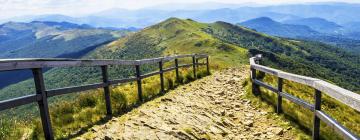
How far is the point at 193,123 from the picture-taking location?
8906 mm

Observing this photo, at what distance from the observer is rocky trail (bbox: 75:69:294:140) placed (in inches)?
304

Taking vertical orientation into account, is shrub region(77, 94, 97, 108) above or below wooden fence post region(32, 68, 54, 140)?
below

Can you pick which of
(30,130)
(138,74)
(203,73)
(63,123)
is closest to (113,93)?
(138,74)

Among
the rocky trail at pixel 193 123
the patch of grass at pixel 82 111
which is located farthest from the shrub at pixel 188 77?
the rocky trail at pixel 193 123

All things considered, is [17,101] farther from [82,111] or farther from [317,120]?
[317,120]

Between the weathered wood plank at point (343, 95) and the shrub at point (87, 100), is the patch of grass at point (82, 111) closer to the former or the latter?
the shrub at point (87, 100)

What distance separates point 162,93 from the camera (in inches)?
574

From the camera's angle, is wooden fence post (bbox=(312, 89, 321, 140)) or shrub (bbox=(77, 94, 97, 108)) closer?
wooden fence post (bbox=(312, 89, 321, 140))

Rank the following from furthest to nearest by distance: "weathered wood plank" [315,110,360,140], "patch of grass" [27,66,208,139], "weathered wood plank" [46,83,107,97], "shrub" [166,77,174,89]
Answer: "shrub" [166,77,174,89] < "patch of grass" [27,66,208,139] < "weathered wood plank" [46,83,107,97] < "weathered wood plank" [315,110,360,140]

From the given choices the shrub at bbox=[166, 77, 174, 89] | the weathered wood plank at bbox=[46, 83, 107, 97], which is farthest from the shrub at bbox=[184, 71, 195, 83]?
the weathered wood plank at bbox=[46, 83, 107, 97]

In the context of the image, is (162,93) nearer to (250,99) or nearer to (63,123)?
(250,99)

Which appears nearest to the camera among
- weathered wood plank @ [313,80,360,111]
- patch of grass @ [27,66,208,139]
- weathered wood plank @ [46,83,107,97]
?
weathered wood plank @ [313,80,360,111]

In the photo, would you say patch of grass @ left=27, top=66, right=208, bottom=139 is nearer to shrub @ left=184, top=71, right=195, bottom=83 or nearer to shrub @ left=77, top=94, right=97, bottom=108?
shrub @ left=77, top=94, right=97, bottom=108

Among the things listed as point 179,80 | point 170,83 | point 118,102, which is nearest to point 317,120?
point 118,102
